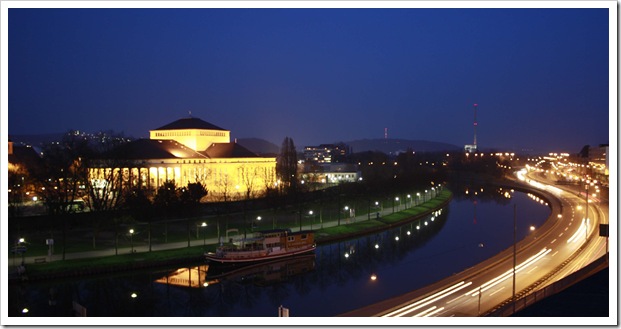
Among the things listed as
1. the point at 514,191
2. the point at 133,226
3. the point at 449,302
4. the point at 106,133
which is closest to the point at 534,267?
the point at 449,302

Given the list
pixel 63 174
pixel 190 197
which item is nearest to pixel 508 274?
pixel 190 197

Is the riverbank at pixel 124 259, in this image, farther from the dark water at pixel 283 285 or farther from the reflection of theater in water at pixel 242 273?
the reflection of theater in water at pixel 242 273

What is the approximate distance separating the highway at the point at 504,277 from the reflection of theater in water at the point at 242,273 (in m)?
3.93

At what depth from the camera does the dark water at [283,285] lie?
9828 mm

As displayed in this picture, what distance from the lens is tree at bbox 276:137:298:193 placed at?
96.3 ft

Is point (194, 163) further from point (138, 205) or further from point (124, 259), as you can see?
point (124, 259)

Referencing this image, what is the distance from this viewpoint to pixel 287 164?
32250 millimetres

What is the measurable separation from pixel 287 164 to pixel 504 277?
2257cm

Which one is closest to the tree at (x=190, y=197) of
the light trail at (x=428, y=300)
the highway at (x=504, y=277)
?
the highway at (x=504, y=277)

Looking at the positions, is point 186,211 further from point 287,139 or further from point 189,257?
point 287,139

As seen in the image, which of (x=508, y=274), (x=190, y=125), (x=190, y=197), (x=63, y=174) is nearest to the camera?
(x=508, y=274)

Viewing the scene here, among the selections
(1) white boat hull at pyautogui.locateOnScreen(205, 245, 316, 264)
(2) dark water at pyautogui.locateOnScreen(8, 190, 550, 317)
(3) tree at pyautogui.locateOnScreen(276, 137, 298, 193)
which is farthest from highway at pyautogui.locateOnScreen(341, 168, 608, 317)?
(3) tree at pyautogui.locateOnScreen(276, 137, 298, 193)

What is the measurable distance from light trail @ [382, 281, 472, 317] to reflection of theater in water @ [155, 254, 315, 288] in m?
3.97

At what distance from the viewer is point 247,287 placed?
11562 mm
